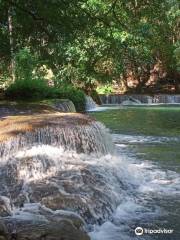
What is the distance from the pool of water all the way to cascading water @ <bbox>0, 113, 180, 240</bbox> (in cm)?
1

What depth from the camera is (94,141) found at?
967 cm

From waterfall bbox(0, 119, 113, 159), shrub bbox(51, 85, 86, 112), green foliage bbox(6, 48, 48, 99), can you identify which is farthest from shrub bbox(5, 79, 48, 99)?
waterfall bbox(0, 119, 113, 159)

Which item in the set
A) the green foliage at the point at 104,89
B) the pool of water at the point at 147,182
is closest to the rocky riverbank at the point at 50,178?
the pool of water at the point at 147,182

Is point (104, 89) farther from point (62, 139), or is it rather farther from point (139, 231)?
point (139, 231)

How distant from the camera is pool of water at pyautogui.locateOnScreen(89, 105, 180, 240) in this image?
603 cm

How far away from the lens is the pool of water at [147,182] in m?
6.03

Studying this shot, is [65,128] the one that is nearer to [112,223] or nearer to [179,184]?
[179,184]

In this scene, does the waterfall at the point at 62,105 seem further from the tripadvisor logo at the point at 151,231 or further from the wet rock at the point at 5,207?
the tripadvisor logo at the point at 151,231

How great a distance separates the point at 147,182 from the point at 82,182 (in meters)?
1.54

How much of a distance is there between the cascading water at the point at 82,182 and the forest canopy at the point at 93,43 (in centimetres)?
209

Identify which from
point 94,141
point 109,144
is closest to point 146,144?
point 109,144

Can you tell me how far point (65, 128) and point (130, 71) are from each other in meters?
25.8

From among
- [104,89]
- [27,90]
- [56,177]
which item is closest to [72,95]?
[27,90]

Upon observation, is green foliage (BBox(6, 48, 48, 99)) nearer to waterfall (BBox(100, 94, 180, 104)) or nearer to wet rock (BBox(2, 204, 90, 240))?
waterfall (BBox(100, 94, 180, 104))
